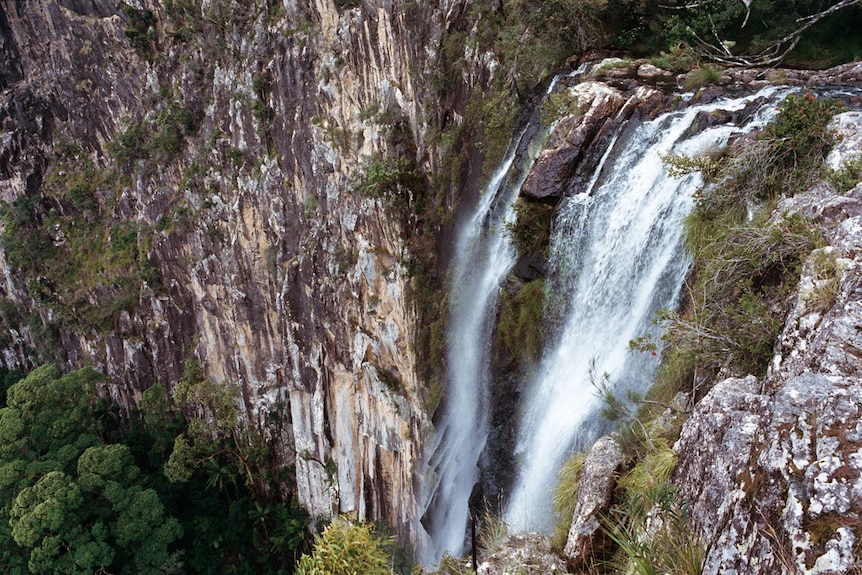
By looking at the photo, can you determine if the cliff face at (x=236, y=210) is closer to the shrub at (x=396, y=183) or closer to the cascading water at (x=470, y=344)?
the shrub at (x=396, y=183)

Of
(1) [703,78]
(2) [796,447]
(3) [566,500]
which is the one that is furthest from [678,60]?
(2) [796,447]

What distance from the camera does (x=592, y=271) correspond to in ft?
23.3

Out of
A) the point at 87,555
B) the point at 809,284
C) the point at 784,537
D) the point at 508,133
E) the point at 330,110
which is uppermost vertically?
the point at 330,110

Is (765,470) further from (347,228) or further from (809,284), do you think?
(347,228)

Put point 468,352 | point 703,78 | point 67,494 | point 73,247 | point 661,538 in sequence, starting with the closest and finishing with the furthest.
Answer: point 661,538, point 703,78, point 468,352, point 67,494, point 73,247

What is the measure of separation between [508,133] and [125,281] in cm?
1667

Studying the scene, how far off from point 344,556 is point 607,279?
14.4ft

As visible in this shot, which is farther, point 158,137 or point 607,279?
point 158,137

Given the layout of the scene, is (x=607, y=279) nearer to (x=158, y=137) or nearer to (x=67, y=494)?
(x=67, y=494)

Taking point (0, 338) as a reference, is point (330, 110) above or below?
above

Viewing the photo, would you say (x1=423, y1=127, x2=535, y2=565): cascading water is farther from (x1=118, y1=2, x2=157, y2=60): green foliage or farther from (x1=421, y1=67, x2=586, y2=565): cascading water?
(x1=118, y1=2, x2=157, y2=60): green foliage

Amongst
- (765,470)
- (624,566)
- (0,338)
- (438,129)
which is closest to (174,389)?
(0,338)

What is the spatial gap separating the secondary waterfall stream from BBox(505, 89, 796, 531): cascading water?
0.01 m

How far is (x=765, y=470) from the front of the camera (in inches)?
109
